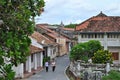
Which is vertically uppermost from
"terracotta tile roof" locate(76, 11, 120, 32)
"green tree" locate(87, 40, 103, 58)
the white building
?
"terracotta tile roof" locate(76, 11, 120, 32)

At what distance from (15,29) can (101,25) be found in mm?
42913

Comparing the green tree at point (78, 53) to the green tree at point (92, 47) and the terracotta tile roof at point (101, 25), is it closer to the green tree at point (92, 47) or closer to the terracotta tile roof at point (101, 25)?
the green tree at point (92, 47)

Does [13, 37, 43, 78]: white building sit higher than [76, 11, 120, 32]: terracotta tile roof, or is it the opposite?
[76, 11, 120, 32]: terracotta tile roof

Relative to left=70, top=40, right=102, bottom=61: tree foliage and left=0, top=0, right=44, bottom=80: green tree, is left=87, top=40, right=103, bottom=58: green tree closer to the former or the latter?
left=70, top=40, right=102, bottom=61: tree foliage

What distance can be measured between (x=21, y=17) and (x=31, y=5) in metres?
0.92

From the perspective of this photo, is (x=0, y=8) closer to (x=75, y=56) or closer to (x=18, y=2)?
(x=18, y=2)

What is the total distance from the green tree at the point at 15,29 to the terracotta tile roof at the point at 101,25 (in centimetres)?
4060

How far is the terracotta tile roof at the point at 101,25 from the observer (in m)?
54.3

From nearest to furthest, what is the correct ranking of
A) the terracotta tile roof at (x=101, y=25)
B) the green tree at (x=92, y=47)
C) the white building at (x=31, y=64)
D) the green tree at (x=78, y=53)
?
the white building at (x=31, y=64), the green tree at (x=78, y=53), the green tree at (x=92, y=47), the terracotta tile roof at (x=101, y=25)

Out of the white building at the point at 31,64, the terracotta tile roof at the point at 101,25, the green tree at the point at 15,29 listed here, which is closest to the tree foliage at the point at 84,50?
the white building at the point at 31,64

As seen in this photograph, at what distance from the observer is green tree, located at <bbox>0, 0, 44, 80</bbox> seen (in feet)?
41.8

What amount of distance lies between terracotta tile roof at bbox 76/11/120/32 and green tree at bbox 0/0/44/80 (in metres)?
40.6

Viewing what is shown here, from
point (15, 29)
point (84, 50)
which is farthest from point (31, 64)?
point (15, 29)

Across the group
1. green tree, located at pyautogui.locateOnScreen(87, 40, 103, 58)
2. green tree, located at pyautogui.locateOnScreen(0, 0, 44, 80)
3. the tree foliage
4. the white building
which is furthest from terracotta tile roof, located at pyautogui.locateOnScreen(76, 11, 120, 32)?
green tree, located at pyautogui.locateOnScreen(0, 0, 44, 80)
